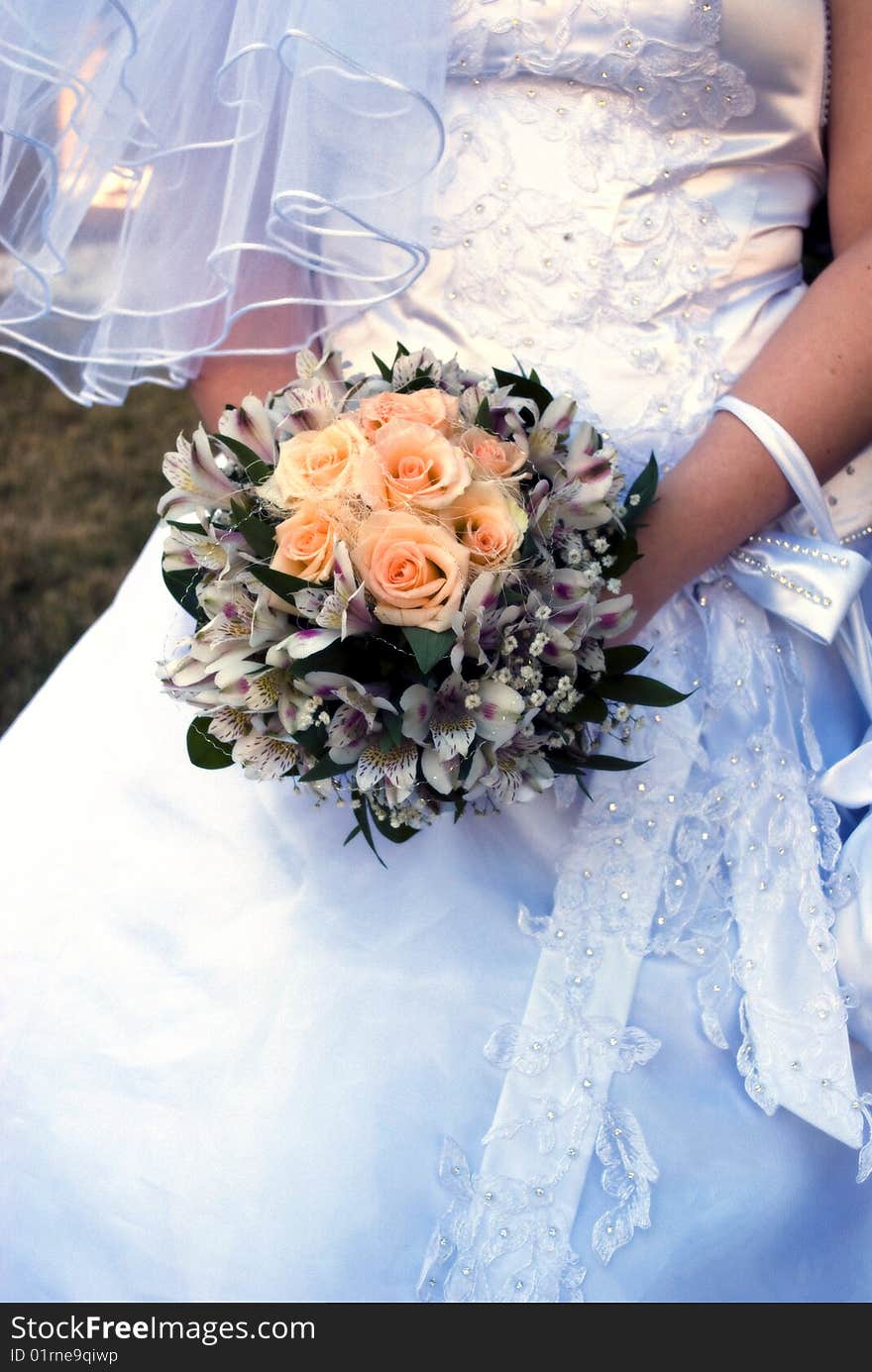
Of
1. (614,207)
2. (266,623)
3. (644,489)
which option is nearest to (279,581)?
(266,623)

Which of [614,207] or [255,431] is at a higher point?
[614,207]

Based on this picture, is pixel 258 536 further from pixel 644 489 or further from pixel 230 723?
pixel 644 489

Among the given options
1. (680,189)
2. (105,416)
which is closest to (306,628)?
(680,189)

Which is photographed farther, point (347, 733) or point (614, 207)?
point (614, 207)

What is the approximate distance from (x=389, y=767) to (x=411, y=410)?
0.29 m

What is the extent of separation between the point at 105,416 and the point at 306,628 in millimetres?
3608

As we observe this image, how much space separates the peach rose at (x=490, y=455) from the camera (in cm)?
105

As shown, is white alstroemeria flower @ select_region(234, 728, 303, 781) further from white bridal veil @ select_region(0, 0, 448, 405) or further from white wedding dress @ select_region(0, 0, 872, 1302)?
white bridal veil @ select_region(0, 0, 448, 405)

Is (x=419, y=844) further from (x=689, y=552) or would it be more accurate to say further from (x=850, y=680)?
(x=850, y=680)

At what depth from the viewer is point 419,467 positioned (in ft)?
3.31

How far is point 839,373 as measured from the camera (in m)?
1.29

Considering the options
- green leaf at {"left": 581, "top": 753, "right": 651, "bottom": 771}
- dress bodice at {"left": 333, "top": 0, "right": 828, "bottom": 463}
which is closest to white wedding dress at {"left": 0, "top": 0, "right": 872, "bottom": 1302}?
dress bodice at {"left": 333, "top": 0, "right": 828, "bottom": 463}

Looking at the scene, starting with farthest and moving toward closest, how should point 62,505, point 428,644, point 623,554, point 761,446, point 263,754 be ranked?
point 62,505 → point 761,446 → point 623,554 → point 263,754 → point 428,644

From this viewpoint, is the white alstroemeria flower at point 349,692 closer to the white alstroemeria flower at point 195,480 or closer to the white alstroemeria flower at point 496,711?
the white alstroemeria flower at point 496,711
